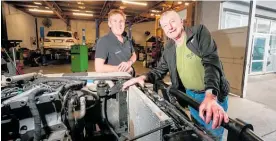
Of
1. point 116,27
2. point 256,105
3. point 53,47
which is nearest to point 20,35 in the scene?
point 53,47

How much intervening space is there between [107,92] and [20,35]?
11.5 meters

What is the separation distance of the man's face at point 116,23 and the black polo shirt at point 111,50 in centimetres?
7

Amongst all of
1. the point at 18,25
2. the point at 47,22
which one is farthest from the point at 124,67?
the point at 47,22

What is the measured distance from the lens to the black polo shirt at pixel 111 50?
75.6 inches

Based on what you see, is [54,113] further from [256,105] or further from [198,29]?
[256,105]

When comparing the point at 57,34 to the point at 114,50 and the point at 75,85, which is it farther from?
the point at 75,85

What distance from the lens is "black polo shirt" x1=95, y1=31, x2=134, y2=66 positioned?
192 centimetres

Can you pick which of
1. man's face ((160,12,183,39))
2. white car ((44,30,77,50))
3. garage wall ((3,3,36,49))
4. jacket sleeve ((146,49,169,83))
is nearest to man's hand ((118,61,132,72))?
jacket sleeve ((146,49,169,83))

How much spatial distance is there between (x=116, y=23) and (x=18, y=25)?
10864mm

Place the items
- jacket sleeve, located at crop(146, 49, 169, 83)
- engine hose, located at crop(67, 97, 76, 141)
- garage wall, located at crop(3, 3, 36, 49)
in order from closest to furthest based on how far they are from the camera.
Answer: engine hose, located at crop(67, 97, 76, 141), jacket sleeve, located at crop(146, 49, 169, 83), garage wall, located at crop(3, 3, 36, 49)

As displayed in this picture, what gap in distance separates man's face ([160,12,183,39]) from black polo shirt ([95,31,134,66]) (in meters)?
0.71

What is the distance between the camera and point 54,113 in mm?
1060

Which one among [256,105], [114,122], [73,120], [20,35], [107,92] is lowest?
[256,105]

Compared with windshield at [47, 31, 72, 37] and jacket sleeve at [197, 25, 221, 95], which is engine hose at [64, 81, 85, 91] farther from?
windshield at [47, 31, 72, 37]
